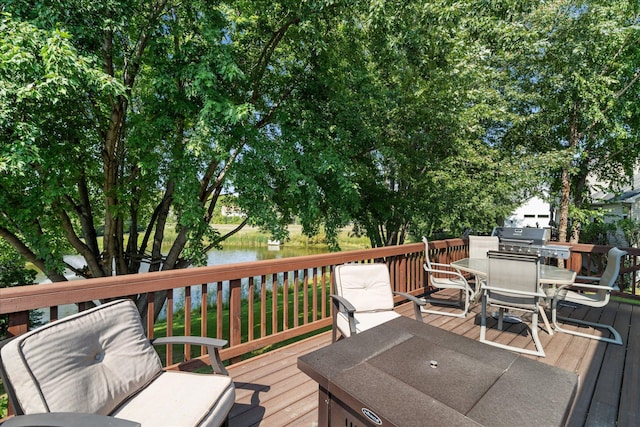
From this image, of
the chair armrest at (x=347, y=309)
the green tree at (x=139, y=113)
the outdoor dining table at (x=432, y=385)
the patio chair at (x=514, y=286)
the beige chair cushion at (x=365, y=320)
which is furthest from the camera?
the green tree at (x=139, y=113)

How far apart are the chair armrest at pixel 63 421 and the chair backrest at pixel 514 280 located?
3.51 m

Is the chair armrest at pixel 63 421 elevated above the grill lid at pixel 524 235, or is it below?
below

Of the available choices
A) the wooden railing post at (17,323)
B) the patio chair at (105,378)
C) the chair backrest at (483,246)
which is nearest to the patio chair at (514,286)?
the chair backrest at (483,246)

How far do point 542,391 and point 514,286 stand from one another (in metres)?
2.19

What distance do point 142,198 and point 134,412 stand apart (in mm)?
6611

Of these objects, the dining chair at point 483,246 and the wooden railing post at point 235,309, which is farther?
the dining chair at point 483,246

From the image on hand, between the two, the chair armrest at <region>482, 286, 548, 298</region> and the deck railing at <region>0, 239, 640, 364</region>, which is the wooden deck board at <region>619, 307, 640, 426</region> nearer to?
the chair armrest at <region>482, 286, 548, 298</region>

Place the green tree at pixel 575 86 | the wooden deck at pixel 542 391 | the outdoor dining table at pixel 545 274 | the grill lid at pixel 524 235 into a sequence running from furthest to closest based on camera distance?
the green tree at pixel 575 86 → the grill lid at pixel 524 235 → the outdoor dining table at pixel 545 274 → the wooden deck at pixel 542 391

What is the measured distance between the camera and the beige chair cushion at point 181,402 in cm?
142

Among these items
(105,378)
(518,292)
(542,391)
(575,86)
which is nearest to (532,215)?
(575,86)

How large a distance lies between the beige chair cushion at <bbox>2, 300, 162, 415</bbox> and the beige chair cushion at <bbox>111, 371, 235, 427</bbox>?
3.2 inches

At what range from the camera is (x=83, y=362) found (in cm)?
150

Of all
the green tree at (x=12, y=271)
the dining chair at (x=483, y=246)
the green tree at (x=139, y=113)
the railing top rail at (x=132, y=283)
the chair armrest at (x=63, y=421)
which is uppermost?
the green tree at (x=139, y=113)

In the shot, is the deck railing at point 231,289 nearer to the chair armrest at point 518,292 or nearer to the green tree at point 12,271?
the chair armrest at point 518,292
